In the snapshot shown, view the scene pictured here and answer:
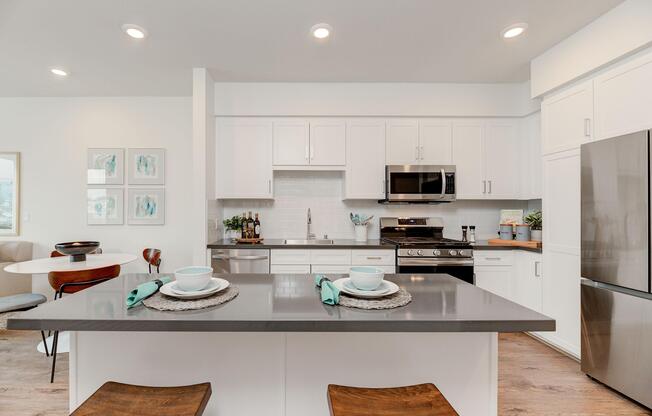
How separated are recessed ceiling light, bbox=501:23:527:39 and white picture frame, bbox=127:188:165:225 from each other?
399 centimetres

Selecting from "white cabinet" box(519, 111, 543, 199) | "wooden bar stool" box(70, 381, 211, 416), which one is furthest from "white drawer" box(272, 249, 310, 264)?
"white cabinet" box(519, 111, 543, 199)

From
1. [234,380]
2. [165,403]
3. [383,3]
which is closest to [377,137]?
[383,3]

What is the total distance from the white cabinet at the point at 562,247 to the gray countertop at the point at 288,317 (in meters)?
1.90

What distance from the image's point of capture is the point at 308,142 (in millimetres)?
3521

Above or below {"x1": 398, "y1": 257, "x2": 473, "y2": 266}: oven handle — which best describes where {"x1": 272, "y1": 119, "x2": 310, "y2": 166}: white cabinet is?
above

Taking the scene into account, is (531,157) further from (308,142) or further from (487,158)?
(308,142)

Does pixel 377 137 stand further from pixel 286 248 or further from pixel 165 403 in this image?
pixel 165 403

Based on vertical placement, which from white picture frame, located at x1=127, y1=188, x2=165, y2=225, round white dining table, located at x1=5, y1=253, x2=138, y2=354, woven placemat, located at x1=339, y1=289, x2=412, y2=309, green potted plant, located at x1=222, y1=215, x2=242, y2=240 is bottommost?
round white dining table, located at x1=5, y1=253, x2=138, y2=354

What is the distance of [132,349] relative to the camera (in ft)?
4.11

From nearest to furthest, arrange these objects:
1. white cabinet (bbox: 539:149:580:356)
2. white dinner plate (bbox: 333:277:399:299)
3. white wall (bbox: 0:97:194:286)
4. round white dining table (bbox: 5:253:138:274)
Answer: white dinner plate (bbox: 333:277:399:299) < round white dining table (bbox: 5:253:138:274) < white cabinet (bbox: 539:149:580:356) < white wall (bbox: 0:97:194:286)

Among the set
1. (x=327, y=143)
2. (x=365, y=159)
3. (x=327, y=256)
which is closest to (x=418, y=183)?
(x=365, y=159)

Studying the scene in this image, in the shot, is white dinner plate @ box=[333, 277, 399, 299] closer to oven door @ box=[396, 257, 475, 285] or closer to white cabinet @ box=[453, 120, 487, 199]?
oven door @ box=[396, 257, 475, 285]

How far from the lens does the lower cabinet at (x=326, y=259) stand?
3.20 m

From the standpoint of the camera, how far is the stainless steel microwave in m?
3.42
